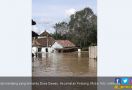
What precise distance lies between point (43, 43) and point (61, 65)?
0.53 metres

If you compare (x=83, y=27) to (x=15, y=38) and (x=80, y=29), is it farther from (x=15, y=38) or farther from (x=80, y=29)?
(x=15, y=38)

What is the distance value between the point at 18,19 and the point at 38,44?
480 mm

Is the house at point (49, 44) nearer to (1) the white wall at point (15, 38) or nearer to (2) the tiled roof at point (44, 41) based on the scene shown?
(2) the tiled roof at point (44, 41)

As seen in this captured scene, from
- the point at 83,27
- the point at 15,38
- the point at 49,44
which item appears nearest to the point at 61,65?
the point at 49,44

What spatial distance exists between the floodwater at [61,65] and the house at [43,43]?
2.4 inches

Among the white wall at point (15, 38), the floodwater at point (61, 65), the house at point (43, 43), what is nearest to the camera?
the white wall at point (15, 38)

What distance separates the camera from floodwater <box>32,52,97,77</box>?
9.08 ft

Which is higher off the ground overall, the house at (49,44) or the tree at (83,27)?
the tree at (83,27)

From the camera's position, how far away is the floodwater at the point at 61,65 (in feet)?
9.08

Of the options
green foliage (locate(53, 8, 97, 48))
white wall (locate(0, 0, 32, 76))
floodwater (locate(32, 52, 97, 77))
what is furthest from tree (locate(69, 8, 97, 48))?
white wall (locate(0, 0, 32, 76))

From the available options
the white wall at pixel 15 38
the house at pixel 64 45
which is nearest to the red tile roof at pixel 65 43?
the house at pixel 64 45

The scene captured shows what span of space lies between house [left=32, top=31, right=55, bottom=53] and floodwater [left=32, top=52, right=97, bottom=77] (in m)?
0.06

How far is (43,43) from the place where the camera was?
2727mm
